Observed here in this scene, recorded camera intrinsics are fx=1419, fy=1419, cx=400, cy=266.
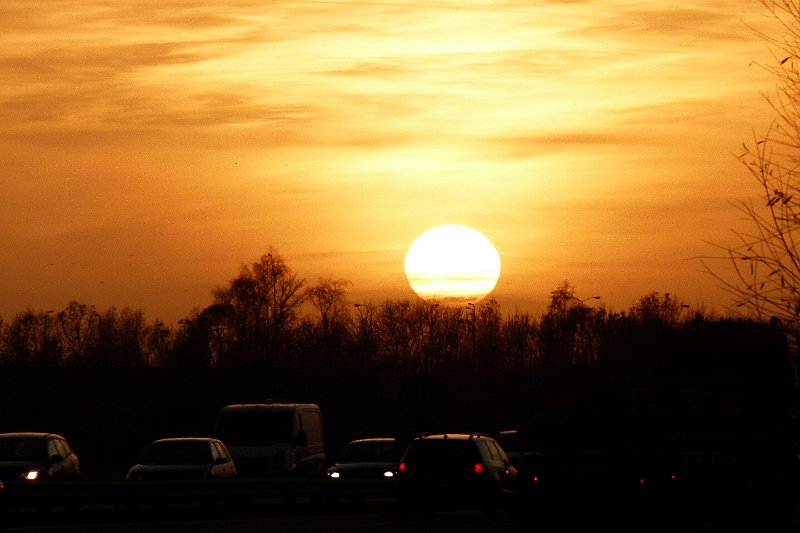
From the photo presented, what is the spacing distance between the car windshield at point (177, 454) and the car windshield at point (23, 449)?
2081 mm

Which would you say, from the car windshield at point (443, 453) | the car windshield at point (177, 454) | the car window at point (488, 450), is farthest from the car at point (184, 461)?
the car window at point (488, 450)

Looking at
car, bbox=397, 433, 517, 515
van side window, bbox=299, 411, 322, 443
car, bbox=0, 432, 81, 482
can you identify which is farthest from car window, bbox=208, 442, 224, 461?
car, bbox=397, 433, 517, 515

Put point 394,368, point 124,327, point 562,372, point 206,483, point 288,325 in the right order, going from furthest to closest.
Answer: point 124,327
point 288,325
point 394,368
point 562,372
point 206,483

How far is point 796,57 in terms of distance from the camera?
14430 millimetres

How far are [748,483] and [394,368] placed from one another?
79947mm

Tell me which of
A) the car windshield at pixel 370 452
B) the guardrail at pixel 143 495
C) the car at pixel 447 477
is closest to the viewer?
the guardrail at pixel 143 495

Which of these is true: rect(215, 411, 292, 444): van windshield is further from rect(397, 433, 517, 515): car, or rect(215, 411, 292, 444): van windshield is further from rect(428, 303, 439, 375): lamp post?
rect(428, 303, 439, 375): lamp post

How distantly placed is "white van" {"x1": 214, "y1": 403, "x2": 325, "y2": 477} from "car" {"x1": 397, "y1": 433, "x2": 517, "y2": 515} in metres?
5.98

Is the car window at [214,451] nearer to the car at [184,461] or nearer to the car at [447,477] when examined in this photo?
the car at [184,461]

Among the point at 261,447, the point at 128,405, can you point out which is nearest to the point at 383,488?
the point at 261,447

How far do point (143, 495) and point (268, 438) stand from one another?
7380 mm

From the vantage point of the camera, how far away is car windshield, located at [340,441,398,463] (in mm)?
35688

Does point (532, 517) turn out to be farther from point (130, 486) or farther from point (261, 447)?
point (261, 447)

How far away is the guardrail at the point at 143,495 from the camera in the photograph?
82.4 feet
